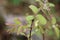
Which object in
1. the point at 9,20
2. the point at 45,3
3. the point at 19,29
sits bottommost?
the point at 19,29

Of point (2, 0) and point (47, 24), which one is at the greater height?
point (2, 0)

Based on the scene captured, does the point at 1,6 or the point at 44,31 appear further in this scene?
the point at 1,6

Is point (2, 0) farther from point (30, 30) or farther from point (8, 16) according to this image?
point (30, 30)

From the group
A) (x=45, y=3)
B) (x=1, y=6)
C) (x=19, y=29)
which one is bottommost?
(x=19, y=29)

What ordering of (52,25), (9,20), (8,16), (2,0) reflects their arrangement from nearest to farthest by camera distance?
(52,25) → (9,20) → (8,16) → (2,0)

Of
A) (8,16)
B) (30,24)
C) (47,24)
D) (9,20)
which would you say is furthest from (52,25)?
(8,16)

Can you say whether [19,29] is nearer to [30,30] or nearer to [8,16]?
[30,30]

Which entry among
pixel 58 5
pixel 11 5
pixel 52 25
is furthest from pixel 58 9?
pixel 52 25

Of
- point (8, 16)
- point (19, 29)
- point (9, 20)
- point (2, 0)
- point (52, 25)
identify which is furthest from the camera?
point (2, 0)

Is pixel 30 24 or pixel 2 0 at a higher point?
pixel 2 0
